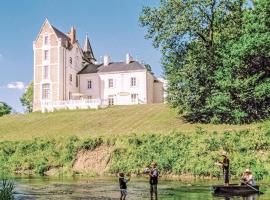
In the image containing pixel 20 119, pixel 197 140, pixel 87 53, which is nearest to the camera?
pixel 197 140

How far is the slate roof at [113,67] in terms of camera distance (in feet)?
309

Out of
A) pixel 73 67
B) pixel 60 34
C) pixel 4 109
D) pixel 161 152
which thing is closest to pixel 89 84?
pixel 73 67

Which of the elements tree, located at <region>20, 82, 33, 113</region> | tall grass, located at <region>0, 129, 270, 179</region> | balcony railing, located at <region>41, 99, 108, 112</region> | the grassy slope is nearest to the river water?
tall grass, located at <region>0, 129, 270, 179</region>

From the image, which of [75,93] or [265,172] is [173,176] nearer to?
[265,172]

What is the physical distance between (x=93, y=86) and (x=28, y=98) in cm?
3889

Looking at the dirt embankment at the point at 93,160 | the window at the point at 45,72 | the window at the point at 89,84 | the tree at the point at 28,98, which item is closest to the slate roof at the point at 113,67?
the window at the point at 89,84

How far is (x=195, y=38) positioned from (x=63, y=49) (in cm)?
4159

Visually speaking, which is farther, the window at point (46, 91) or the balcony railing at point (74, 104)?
the window at point (46, 91)

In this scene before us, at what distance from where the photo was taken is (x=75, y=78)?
96250 mm

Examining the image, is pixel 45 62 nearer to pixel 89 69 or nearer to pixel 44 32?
pixel 44 32

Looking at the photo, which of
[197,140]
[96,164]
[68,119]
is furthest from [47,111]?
[197,140]

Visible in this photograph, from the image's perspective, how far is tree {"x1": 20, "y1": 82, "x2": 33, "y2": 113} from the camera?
420 feet

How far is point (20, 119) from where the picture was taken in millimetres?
74250

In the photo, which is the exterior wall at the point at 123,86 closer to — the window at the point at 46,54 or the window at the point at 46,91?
the window at the point at 46,91
